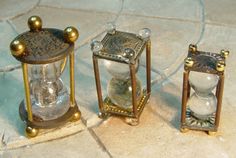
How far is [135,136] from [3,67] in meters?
0.68

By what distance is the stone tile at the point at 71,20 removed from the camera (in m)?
Answer: 2.28

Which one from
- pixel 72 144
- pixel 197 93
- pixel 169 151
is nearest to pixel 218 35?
pixel 197 93

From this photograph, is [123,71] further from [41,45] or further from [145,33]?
[41,45]

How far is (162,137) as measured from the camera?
5.58 ft

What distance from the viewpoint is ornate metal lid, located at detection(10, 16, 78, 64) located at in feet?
4.89

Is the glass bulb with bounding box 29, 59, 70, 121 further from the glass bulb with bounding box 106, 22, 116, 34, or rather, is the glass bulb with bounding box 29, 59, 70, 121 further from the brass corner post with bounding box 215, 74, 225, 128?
the brass corner post with bounding box 215, 74, 225, 128

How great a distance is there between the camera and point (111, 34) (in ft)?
5.42

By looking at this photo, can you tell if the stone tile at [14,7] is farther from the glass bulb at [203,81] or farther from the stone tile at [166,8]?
the glass bulb at [203,81]

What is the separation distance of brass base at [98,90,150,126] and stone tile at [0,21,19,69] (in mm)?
515

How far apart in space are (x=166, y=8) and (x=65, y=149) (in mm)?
1044

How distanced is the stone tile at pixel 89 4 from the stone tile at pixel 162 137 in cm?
76

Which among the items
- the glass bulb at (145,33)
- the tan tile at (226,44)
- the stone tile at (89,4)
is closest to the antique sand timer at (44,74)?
the glass bulb at (145,33)

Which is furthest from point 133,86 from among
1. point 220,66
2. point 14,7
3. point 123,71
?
point 14,7

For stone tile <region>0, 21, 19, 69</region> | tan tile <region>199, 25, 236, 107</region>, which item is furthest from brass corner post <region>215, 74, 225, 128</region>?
stone tile <region>0, 21, 19, 69</region>
